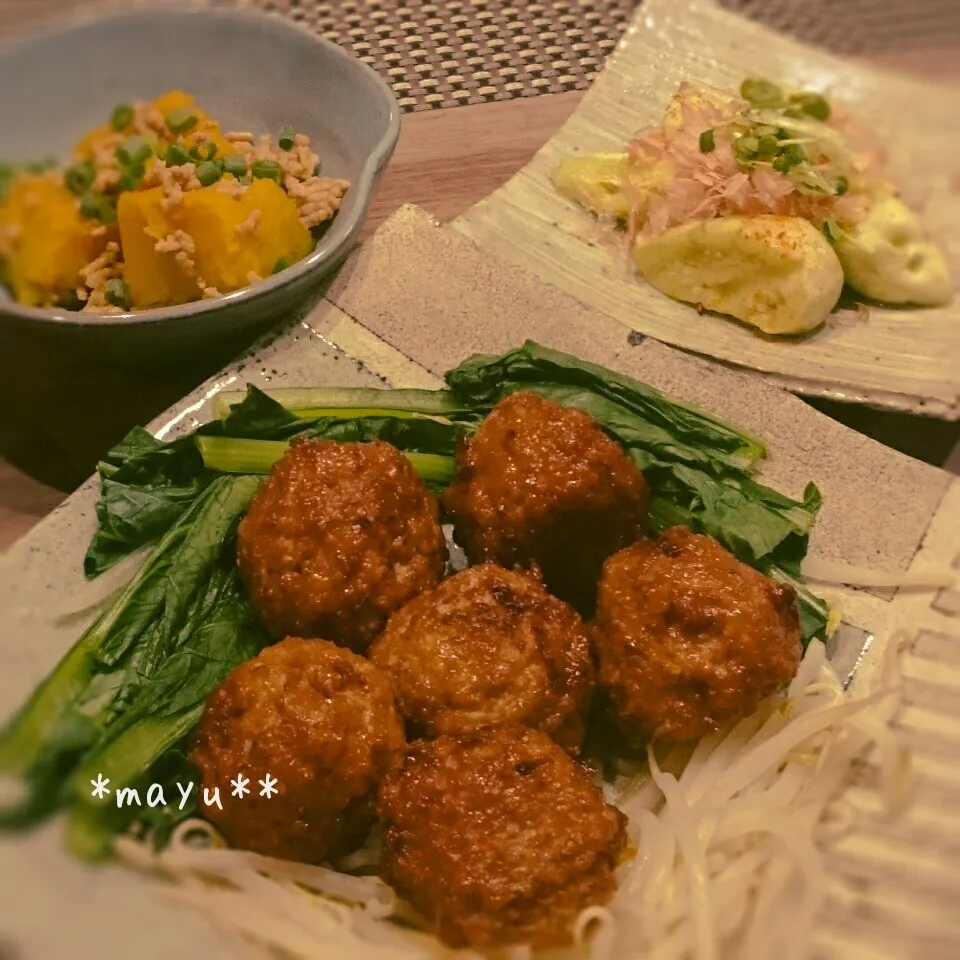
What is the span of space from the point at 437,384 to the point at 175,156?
35.5 inches

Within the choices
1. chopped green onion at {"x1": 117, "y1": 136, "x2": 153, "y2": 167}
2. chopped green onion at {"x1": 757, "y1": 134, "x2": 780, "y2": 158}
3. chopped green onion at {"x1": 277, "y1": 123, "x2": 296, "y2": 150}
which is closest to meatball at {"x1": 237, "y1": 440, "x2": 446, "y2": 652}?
chopped green onion at {"x1": 117, "y1": 136, "x2": 153, "y2": 167}

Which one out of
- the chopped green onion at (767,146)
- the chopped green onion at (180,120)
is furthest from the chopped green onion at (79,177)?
the chopped green onion at (767,146)

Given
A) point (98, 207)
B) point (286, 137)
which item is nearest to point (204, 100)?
point (286, 137)

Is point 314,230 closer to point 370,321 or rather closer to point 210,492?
point 370,321

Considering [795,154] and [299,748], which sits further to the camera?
[795,154]

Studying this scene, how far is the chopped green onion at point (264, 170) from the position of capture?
262 cm

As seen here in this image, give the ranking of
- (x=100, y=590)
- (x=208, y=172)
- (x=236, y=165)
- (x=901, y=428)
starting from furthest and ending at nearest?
(x=901, y=428)
(x=236, y=165)
(x=208, y=172)
(x=100, y=590)

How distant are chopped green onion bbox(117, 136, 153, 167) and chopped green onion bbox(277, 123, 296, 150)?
0.51 metres

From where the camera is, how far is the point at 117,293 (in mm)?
2363

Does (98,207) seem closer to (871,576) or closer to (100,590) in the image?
(100,590)

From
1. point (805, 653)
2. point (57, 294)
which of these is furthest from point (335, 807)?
point (57, 294)

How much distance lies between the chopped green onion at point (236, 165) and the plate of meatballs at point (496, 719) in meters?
0.80

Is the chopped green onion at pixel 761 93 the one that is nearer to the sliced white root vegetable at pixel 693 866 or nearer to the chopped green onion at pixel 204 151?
the chopped green onion at pixel 204 151

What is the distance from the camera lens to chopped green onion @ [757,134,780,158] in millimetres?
3164
